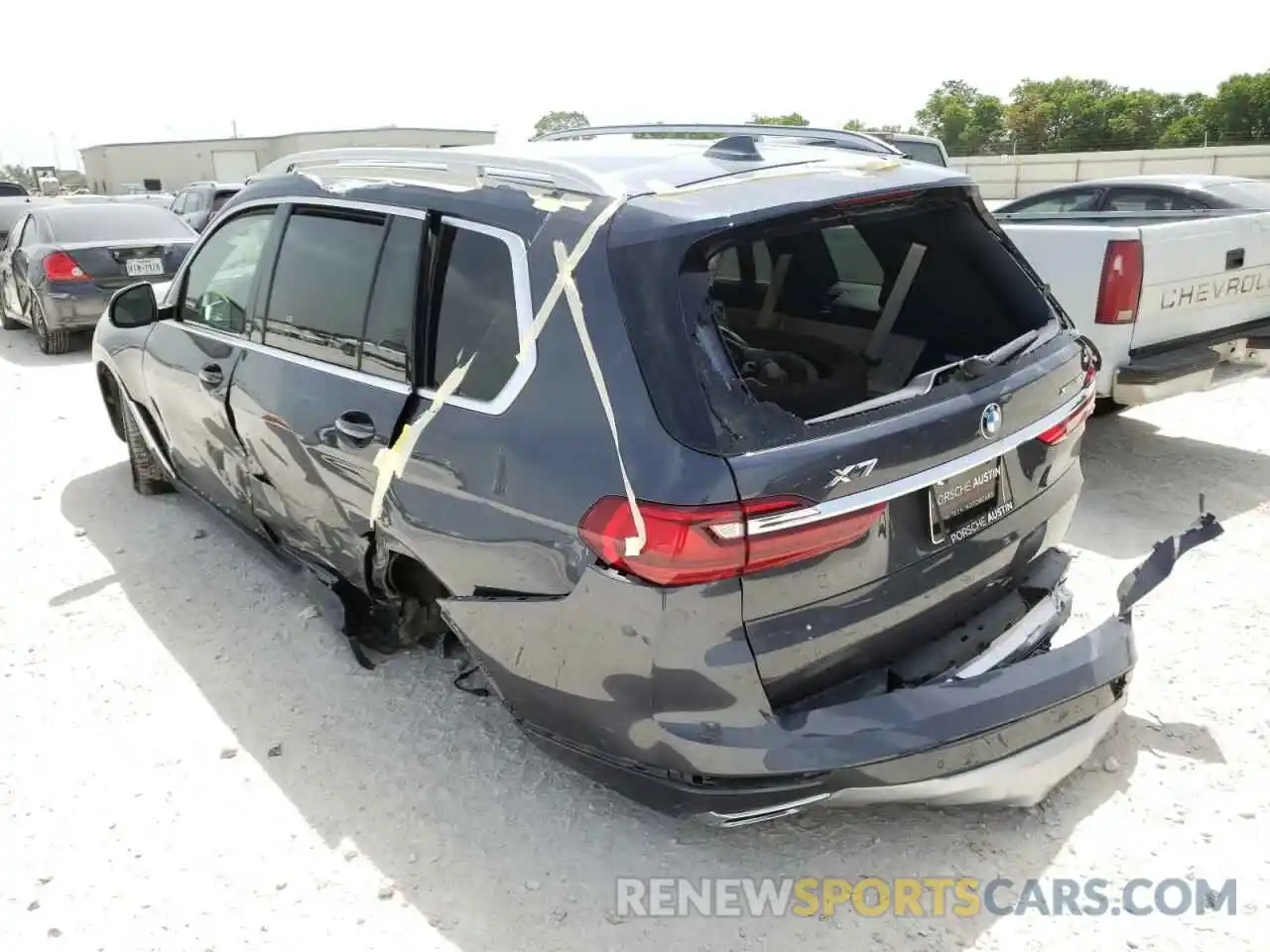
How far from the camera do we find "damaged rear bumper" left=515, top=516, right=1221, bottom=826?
231 centimetres

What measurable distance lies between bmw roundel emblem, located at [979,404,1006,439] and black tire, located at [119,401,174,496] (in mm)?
4400

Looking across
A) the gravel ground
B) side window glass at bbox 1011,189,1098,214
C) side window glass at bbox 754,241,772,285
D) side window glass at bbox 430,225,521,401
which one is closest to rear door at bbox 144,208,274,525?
the gravel ground

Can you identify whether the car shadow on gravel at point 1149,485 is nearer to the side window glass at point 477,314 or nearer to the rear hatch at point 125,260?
the side window glass at point 477,314

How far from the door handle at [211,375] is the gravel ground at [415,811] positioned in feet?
2.62

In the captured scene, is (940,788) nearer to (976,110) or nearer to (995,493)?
(995,493)

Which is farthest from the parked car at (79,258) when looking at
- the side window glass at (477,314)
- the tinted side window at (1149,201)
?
the tinted side window at (1149,201)

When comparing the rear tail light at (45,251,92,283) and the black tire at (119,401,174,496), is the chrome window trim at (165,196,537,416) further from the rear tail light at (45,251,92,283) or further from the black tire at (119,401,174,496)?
the rear tail light at (45,251,92,283)

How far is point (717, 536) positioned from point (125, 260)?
989 centimetres

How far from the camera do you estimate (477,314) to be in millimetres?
2721

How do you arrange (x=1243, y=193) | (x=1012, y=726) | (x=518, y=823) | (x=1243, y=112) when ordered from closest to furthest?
(x=1012, y=726) → (x=518, y=823) → (x=1243, y=193) → (x=1243, y=112)

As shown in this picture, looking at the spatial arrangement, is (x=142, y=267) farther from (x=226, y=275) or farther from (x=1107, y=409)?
(x=1107, y=409)

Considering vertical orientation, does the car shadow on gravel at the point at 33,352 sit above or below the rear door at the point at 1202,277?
below

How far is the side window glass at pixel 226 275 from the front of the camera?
12.7ft

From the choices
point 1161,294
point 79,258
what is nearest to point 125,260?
point 79,258
